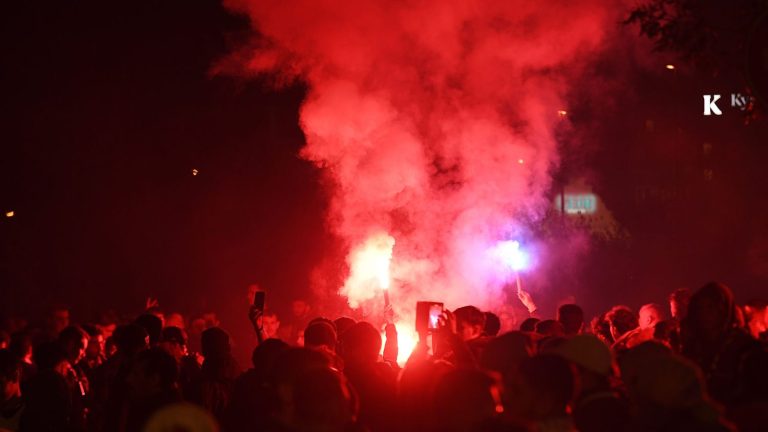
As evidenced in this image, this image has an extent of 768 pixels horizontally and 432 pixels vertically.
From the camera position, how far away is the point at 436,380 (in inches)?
198

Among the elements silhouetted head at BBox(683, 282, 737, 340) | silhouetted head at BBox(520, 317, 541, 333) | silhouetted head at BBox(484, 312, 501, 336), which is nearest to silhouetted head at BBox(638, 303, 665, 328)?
silhouetted head at BBox(520, 317, 541, 333)

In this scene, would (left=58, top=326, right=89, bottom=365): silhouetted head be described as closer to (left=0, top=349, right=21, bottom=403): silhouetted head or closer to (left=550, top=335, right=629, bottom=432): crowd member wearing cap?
(left=0, top=349, right=21, bottom=403): silhouetted head

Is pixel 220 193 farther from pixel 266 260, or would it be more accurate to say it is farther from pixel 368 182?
pixel 368 182

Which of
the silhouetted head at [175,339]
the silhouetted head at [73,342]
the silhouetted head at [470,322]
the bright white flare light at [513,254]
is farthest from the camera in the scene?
the bright white flare light at [513,254]

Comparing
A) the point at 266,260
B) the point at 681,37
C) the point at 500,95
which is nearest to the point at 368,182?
the point at 500,95

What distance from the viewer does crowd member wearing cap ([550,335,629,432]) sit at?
479 centimetres

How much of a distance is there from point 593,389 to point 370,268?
12.0 metres

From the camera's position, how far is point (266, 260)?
2381 centimetres

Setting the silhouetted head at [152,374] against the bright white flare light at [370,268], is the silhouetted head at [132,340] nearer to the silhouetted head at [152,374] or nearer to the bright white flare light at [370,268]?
the silhouetted head at [152,374]

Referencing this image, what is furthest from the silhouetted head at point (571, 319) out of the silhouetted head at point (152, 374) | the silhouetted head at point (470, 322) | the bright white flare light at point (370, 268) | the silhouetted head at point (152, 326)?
the bright white flare light at point (370, 268)

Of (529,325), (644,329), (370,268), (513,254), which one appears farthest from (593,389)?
(370,268)

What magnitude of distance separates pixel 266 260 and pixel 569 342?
19244mm

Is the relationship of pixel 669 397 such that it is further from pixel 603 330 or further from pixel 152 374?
pixel 603 330

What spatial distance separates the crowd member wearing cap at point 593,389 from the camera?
15.7 feet
